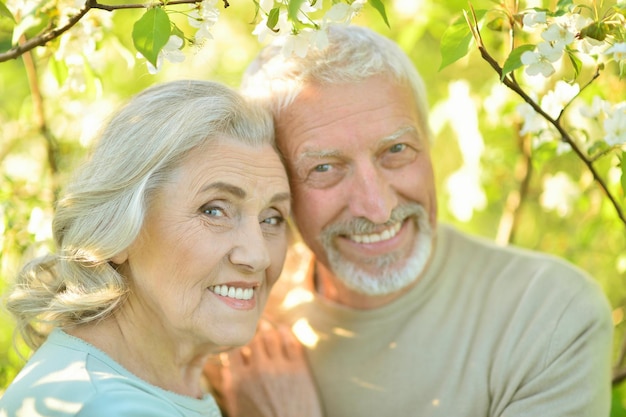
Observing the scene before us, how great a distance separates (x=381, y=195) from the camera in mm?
2619

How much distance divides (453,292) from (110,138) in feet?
4.50

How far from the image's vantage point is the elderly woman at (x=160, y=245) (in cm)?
220

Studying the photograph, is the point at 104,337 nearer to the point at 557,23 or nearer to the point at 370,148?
the point at 370,148

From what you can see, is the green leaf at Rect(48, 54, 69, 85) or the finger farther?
the finger

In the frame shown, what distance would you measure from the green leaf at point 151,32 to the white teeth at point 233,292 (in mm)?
738

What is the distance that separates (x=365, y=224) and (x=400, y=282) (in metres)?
0.26

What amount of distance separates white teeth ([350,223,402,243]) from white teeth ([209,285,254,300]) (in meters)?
0.54

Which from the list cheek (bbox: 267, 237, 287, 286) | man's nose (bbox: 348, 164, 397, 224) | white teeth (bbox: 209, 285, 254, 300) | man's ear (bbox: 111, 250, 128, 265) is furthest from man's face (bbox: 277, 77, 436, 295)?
man's ear (bbox: 111, 250, 128, 265)

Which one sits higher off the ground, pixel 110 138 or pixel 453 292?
pixel 110 138

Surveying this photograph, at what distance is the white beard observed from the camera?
2764mm

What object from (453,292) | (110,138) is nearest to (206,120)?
(110,138)

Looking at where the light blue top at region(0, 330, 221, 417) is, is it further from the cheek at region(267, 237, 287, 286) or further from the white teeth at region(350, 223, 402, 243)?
the white teeth at region(350, 223, 402, 243)

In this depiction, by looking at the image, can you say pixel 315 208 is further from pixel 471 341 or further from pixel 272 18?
→ pixel 272 18

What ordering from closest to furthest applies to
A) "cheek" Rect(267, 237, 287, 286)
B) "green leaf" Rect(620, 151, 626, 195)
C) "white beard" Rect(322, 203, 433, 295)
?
"green leaf" Rect(620, 151, 626, 195)
"cheek" Rect(267, 237, 287, 286)
"white beard" Rect(322, 203, 433, 295)
